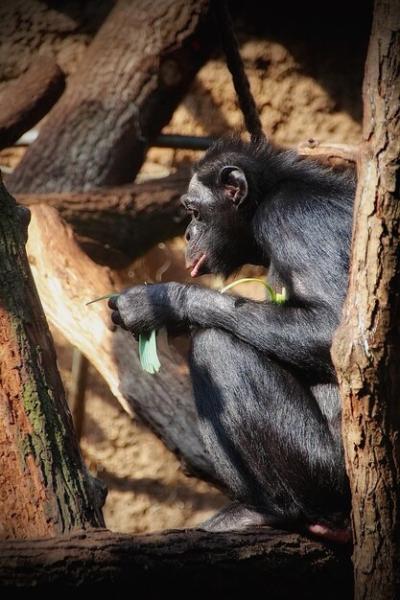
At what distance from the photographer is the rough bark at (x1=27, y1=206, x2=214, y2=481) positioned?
5.36 m

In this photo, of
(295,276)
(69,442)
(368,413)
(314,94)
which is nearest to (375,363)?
(368,413)

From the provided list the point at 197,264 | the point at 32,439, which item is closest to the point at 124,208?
the point at 197,264

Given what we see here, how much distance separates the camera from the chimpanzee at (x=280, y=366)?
418 centimetres

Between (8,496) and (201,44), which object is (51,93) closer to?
(201,44)

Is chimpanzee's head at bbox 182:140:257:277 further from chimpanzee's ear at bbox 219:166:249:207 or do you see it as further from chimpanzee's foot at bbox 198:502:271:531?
chimpanzee's foot at bbox 198:502:271:531

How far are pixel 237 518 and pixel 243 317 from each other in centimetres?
98

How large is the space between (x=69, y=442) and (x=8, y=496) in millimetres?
341

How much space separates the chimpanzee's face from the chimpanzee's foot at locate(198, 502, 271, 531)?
4.37ft

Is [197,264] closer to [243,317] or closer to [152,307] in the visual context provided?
[152,307]

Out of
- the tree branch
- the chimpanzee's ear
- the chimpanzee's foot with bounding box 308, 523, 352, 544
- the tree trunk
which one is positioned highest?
the chimpanzee's ear

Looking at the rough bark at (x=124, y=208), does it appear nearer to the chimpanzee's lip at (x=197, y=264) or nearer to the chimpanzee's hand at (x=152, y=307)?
the chimpanzee's lip at (x=197, y=264)

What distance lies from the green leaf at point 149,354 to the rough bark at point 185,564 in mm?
805

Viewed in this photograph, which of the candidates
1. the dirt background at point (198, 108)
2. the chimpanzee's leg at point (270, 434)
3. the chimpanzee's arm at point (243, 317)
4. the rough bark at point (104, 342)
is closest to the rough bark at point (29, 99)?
the rough bark at point (104, 342)

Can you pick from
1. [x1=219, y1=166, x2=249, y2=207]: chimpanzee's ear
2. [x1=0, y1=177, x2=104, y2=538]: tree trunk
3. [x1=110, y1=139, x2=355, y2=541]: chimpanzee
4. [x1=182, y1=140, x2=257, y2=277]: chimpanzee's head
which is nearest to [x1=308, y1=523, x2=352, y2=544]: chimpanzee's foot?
[x1=110, y1=139, x2=355, y2=541]: chimpanzee
